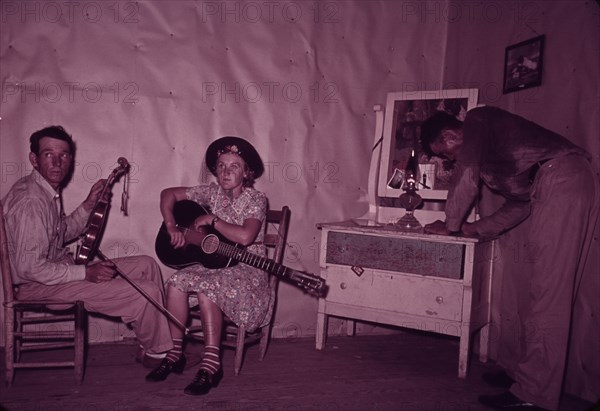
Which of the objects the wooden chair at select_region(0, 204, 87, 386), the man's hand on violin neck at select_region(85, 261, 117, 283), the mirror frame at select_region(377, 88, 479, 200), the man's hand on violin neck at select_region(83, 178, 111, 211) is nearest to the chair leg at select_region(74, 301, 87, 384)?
the wooden chair at select_region(0, 204, 87, 386)

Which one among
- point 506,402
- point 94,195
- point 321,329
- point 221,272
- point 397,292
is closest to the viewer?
point 506,402

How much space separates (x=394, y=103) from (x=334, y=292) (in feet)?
4.53

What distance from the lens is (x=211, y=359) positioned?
8.57ft

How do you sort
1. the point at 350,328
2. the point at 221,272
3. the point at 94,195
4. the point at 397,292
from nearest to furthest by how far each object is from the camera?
the point at 221,272, the point at 397,292, the point at 94,195, the point at 350,328

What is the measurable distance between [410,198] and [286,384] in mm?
1369

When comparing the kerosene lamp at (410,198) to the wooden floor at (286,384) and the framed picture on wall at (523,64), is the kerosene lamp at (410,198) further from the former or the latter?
the wooden floor at (286,384)

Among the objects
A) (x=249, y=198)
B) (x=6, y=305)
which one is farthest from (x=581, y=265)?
(x=6, y=305)

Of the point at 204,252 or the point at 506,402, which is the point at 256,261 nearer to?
the point at 204,252

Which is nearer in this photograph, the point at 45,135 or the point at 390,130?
the point at 45,135

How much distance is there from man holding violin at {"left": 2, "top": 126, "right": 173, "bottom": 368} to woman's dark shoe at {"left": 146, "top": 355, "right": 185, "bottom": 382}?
0.08 m

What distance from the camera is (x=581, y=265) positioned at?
2445mm

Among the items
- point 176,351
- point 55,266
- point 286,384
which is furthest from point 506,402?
point 55,266

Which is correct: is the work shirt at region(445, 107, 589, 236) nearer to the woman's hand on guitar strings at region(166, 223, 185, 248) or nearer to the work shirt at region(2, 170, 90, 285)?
the woman's hand on guitar strings at region(166, 223, 185, 248)

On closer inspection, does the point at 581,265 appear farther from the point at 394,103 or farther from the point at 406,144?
the point at 394,103
